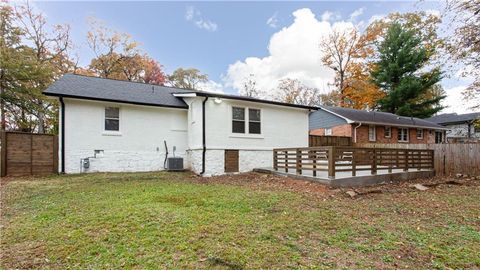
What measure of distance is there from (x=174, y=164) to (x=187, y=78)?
21.9 meters

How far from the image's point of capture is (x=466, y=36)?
8555 millimetres

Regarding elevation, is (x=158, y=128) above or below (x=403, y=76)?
below

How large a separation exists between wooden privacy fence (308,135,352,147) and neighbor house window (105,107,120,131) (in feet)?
36.4

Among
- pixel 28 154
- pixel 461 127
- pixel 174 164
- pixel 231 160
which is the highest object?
pixel 461 127

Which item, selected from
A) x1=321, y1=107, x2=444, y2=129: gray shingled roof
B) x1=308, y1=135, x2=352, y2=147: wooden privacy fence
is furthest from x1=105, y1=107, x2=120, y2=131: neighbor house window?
x1=321, y1=107, x2=444, y2=129: gray shingled roof

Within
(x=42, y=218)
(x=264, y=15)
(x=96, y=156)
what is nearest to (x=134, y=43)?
(x=264, y=15)

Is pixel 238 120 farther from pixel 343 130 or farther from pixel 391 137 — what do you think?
pixel 391 137

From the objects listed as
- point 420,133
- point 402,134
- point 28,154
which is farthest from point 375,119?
point 28,154

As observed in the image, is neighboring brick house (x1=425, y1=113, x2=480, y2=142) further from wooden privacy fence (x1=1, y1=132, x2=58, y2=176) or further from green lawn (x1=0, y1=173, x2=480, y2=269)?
wooden privacy fence (x1=1, y1=132, x2=58, y2=176)

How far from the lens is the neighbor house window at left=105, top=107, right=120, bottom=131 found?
1044 centimetres

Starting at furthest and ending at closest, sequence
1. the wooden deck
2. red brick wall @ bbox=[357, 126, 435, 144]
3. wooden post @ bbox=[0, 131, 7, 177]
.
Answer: red brick wall @ bbox=[357, 126, 435, 144] → wooden post @ bbox=[0, 131, 7, 177] → the wooden deck

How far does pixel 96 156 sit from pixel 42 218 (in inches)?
250

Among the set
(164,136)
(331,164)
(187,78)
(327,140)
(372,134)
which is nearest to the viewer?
(331,164)

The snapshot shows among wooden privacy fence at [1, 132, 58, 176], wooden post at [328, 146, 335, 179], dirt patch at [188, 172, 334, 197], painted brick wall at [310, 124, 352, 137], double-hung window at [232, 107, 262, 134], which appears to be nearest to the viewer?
dirt patch at [188, 172, 334, 197]
